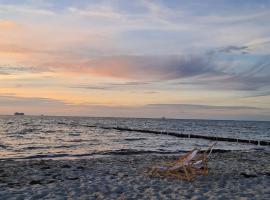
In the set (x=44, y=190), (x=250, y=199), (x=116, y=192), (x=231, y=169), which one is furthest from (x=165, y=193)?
(x=231, y=169)

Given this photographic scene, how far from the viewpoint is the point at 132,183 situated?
40.8 ft

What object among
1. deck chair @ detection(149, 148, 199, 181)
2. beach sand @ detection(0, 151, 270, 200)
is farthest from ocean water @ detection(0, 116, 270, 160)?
deck chair @ detection(149, 148, 199, 181)

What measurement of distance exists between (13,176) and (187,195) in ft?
23.7

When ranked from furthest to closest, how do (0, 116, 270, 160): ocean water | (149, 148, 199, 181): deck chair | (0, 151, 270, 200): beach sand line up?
(0, 116, 270, 160): ocean water
(149, 148, 199, 181): deck chair
(0, 151, 270, 200): beach sand

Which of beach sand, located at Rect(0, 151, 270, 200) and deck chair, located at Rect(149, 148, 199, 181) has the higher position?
deck chair, located at Rect(149, 148, 199, 181)

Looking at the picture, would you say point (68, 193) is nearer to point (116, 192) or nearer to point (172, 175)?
point (116, 192)

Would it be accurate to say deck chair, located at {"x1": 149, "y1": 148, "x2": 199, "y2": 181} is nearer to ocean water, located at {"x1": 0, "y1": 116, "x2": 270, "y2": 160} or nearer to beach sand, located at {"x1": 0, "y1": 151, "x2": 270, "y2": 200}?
beach sand, located at {"x1": 0, "y1": 151, "x2": 270, "y2": 200}

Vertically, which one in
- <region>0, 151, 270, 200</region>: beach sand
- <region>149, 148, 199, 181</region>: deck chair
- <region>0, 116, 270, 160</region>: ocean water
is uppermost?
<region>149, 148, 199, 181</region>: deck chair

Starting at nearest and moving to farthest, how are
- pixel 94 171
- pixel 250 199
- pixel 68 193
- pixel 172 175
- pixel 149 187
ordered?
pixel 250 199 < pixel 68 193 < pixel 149 187 < pixel 172 175 < pixel 94 171

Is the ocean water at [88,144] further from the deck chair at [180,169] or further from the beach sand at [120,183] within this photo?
the deck chair at [180,169]

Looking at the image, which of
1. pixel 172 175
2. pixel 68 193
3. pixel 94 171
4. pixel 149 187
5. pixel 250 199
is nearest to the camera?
pixel 250 199

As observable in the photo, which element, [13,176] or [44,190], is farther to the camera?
[13,176]

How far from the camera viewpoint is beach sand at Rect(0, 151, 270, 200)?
10594 mm

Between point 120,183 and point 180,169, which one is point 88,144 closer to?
point 180,169
